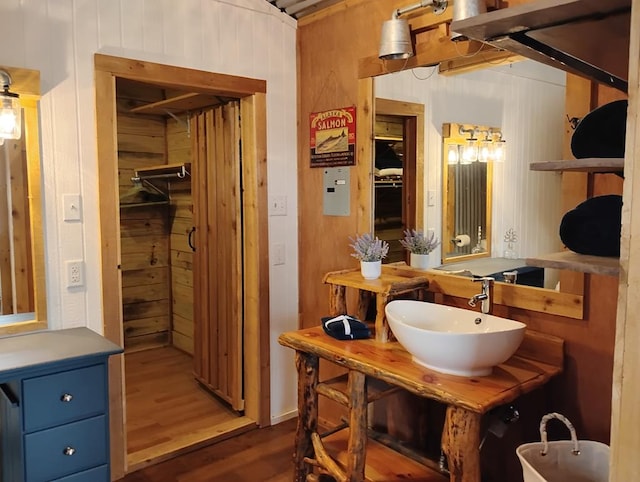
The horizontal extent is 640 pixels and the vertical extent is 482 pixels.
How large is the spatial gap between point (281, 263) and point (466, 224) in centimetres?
121

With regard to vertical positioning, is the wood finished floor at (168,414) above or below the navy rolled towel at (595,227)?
below

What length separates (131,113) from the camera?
4.60 m

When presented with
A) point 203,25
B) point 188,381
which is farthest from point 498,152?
point 188,381

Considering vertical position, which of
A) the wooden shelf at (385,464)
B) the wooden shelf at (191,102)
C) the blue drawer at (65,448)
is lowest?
the wooden shelf at (385,464)

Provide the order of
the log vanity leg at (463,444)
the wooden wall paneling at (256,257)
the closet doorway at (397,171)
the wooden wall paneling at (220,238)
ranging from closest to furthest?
the log vanity leg at (463,444) < the closet doorway at (397,171) < the wooden wall paneling at (256,257) < the wooden wall paneling at (220,238)

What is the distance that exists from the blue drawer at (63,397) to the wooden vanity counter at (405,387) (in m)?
0.78

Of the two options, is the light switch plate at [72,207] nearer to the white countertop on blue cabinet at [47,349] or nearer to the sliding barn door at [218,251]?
the white countertop on blue cabinet at [47,349]

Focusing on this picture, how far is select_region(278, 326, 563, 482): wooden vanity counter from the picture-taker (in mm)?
1742

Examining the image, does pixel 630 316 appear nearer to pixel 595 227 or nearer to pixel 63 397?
pixel 595 227

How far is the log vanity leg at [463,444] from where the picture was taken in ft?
5.68

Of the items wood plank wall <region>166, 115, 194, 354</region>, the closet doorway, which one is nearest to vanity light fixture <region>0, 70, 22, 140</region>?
the closet doorway

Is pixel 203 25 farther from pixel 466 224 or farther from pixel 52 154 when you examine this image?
pixel 466 224

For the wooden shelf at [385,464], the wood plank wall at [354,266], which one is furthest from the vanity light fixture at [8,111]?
the wooden shelf at [385,464]

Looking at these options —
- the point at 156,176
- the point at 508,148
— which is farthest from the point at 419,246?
the point at 156,176
